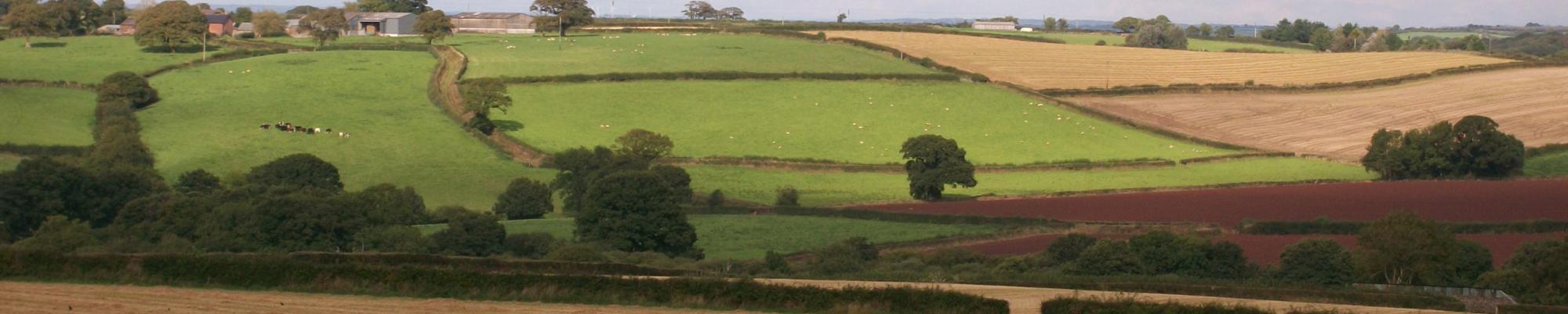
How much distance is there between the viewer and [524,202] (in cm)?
5856

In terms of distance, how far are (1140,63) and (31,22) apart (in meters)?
72.5

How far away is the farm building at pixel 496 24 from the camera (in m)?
137

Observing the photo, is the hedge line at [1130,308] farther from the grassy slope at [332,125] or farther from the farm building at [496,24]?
the farm building at [496,24]

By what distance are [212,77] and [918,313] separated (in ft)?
236

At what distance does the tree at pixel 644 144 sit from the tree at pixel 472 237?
73.3 feet

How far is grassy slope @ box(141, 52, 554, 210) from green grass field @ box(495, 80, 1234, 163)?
4707 mm

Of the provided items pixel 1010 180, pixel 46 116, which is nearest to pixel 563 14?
pixel 46 116

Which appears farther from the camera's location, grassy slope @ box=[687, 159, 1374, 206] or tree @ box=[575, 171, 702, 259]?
grassy slope @ box=[687, 159, 1374, 206]

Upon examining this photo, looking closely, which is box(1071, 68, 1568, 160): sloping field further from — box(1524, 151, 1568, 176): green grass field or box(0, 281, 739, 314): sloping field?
box(0, 281, 739, 314): sloping field

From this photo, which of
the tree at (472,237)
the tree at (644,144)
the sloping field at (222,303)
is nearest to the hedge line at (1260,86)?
the tree at (644,144)

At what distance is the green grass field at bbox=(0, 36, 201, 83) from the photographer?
86.4 meters

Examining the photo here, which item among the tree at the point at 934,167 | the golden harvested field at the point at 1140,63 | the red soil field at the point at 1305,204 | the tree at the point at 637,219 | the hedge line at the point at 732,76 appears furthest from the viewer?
the golden harvested field at the point at 1140,63

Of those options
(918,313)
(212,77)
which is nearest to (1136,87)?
(212,77)

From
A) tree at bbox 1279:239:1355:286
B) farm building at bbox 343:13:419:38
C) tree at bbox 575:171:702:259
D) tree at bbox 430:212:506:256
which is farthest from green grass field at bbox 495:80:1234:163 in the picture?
farm building at bbox 343:13:419:38
